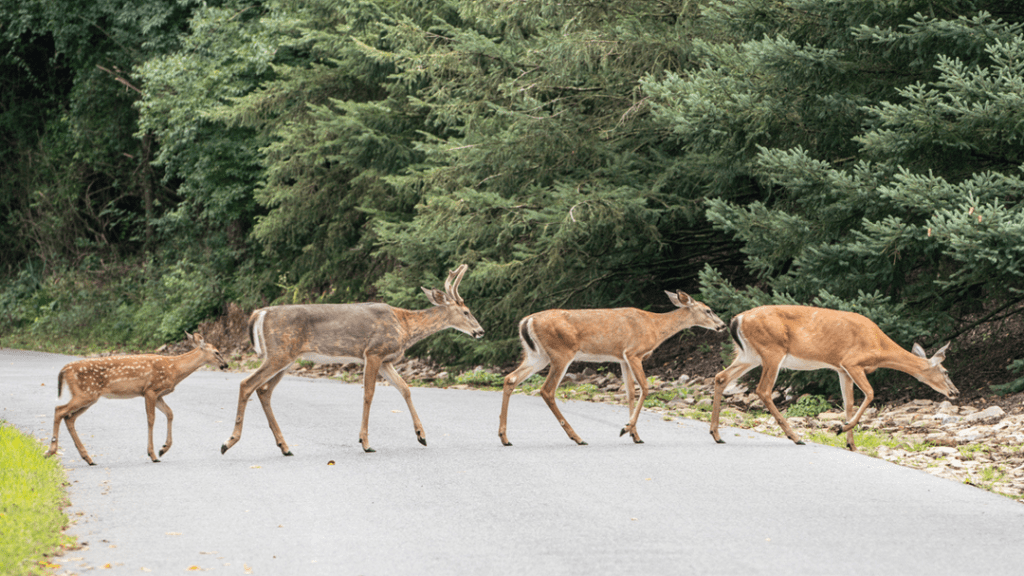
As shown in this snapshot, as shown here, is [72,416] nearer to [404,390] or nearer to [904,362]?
[404,390]

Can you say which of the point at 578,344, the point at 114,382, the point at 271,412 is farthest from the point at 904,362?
the point at 114,382

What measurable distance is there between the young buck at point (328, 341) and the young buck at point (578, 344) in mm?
562

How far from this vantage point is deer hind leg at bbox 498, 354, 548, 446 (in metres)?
10.3

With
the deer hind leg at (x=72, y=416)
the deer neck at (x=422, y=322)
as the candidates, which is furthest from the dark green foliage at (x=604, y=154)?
the deer hind leg at (x=72, y=416)

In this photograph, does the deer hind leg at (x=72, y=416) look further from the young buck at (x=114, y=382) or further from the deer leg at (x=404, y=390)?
the deer leg at (x=404, y=390)

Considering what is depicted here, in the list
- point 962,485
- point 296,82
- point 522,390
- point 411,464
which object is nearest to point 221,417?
point 411,464

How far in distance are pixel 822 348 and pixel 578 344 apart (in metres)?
2.30

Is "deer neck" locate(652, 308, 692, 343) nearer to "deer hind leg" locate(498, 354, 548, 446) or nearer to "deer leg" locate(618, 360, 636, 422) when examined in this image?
"deer leg" locate(618, 360, 636, 422)

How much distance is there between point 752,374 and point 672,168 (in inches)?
135

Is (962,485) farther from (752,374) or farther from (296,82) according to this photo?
(296,82)

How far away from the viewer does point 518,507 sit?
24.6ft

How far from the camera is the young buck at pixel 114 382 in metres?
9.41

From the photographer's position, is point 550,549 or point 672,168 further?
point 672,168

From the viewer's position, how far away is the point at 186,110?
93.2ft
